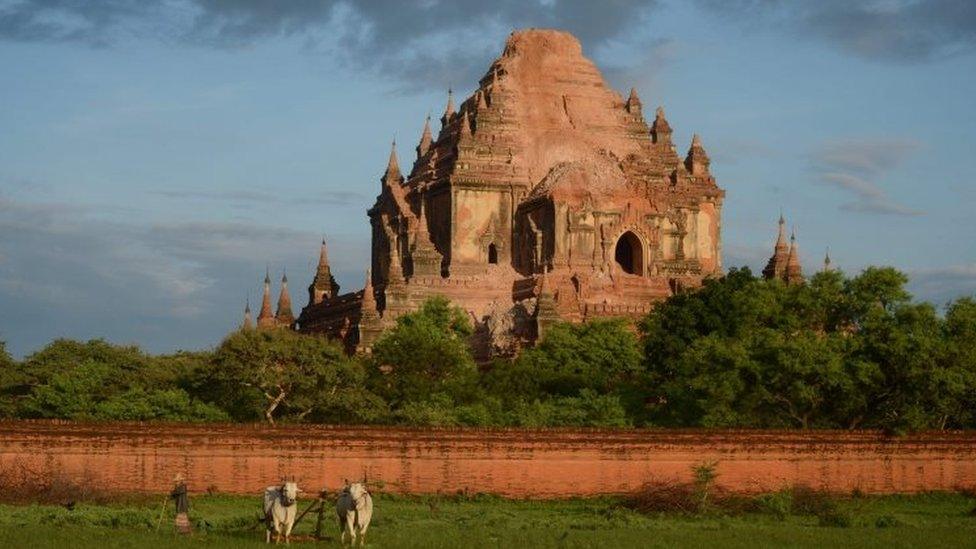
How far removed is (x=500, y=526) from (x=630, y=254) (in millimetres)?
36912

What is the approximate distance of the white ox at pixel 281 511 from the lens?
79.2 feet

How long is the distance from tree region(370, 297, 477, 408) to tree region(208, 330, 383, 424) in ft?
5.29

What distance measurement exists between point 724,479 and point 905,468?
4.20m

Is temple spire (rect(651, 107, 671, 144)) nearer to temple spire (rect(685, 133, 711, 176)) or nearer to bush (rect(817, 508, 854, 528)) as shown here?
temple spire (rect(685, 133, 711, 176))

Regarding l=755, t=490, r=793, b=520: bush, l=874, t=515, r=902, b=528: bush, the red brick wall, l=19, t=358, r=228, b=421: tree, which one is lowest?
l=874, t=515, r=902, b=528: bush

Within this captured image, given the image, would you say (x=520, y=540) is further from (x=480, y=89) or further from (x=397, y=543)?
(x=480, y=89)

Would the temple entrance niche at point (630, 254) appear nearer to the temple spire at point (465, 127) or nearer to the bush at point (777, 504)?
the temple spire at point (465, 127)

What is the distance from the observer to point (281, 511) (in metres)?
24.2

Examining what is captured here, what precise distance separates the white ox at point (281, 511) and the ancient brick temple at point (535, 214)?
31.2 m

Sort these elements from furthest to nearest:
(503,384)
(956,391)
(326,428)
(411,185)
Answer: (411,185) < (503,384) < (956,391) < (326,428)

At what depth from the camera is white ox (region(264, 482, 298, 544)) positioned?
950 inches

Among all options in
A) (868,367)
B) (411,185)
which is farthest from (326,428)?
(411,185)

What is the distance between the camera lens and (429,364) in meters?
47.5

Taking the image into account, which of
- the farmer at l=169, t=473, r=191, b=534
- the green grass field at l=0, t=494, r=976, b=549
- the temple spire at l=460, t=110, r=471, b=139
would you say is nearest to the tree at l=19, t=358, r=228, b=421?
the green grass field at l=0, t=494, r=976, b=549
